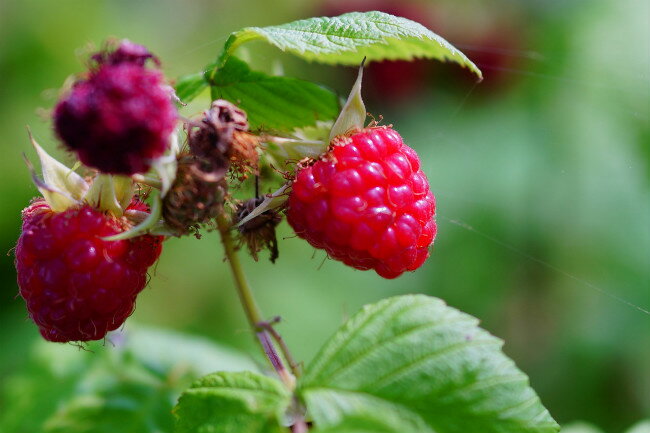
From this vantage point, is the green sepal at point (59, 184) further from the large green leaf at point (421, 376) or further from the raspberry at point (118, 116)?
the large green leaf at point (421, 376)

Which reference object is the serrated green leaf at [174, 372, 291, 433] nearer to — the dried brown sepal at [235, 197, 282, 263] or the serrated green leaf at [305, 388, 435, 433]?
the serrated green leaf at [305, 388, 435, 433]

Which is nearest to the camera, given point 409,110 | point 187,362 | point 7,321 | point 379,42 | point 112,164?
point 112,164

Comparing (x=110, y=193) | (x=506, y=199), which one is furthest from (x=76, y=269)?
(x=506, y=199)

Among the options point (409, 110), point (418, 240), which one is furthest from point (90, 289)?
point (409, 110)

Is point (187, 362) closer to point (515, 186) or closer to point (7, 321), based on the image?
point (7, 321)

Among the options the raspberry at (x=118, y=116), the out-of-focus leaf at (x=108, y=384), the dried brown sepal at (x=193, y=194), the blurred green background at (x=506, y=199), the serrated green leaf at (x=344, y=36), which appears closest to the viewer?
the raspberry at (x=118, y=116)

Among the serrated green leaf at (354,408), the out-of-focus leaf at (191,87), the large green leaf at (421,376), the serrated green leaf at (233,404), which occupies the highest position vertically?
the out-of-focus leaf at (191,87)

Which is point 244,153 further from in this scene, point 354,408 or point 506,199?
point 506,199

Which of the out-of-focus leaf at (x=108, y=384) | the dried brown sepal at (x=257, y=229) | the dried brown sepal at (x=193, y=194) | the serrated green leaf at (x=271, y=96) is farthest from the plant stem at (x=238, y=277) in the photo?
the out-of-focus leaf at (x=108, y=384)
